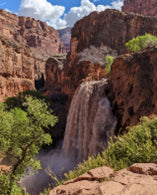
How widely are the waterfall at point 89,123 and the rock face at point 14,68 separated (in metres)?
16.7

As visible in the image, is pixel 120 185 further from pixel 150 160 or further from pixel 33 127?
pixel 33 127

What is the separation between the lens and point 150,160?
424cm

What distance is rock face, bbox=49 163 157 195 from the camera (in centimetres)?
284

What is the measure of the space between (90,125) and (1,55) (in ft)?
73.5

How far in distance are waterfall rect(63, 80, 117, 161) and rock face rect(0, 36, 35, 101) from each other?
16714mm

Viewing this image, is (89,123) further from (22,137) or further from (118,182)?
(118,182)

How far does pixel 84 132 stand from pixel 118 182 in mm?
11402

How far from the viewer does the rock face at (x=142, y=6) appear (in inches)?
2916

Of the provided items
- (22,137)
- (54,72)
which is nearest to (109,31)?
(54,72)

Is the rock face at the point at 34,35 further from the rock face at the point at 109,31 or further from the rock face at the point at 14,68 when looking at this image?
the rock face at the point at 109,31

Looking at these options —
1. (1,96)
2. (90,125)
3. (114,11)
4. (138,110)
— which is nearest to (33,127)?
(138,110)

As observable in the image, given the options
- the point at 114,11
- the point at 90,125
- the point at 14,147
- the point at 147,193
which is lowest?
the point at 90,125

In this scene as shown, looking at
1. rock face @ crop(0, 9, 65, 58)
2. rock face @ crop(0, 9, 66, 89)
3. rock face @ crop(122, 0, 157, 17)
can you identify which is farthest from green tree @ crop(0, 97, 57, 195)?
rock face @ crop(122, 0, 157, 17)

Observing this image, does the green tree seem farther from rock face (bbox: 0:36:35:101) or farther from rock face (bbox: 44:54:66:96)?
rock face (bbox: 44:54:66:96)
